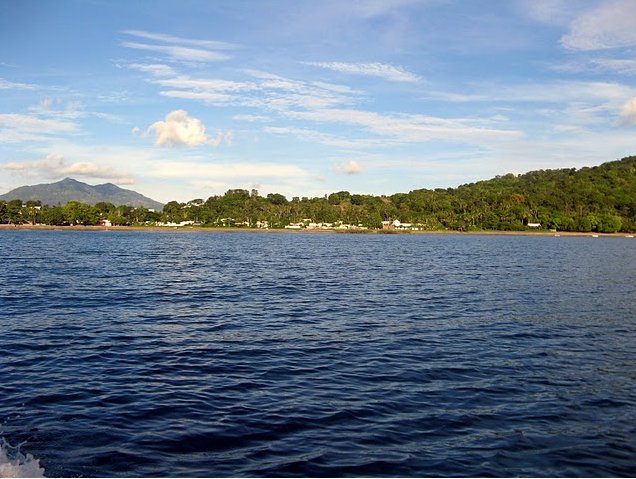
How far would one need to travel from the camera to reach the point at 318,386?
18266 mm

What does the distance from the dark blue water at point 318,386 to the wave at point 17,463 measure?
0.30m

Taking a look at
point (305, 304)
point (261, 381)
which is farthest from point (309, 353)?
point (305, 304)

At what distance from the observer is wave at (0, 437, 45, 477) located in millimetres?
11453

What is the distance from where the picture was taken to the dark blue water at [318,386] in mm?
12781

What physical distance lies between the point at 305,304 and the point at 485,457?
24.9 meters

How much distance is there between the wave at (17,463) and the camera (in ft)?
37.6

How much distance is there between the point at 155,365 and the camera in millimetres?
20828

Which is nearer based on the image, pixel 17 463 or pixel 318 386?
pixel 17 463

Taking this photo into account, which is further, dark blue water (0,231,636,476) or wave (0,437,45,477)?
dark blue water (0,231,636,476)

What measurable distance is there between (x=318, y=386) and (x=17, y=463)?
9236 millimetres

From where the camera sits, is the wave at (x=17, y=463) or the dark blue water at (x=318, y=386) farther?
the dark blue water at (x=318, y=386)

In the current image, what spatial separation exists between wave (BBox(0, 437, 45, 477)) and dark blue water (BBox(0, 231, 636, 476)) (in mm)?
297

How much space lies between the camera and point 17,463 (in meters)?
12.0

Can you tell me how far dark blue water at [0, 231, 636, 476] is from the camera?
12781mm
